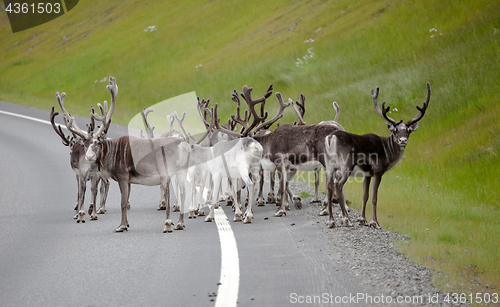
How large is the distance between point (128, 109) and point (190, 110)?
4415mm

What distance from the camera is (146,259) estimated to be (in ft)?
28.4

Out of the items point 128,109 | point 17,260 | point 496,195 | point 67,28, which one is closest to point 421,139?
point 496,195

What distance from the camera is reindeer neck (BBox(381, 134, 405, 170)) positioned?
1138 centimetres

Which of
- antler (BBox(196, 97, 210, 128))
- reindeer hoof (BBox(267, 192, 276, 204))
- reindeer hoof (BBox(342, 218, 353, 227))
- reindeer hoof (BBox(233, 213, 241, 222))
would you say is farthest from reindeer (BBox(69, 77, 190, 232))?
reindeer hoof (BBox(267, 192, 276, 204))

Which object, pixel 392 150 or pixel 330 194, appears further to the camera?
pixel 392 150

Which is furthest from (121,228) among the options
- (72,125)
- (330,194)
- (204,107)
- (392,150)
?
(392,150)

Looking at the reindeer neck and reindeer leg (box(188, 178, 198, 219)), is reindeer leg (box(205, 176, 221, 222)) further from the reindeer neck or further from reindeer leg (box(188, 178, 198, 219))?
the reindeer neck

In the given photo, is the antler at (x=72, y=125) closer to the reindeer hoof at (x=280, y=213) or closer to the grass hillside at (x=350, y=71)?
the reindeer hoof at (x=280, y=213)

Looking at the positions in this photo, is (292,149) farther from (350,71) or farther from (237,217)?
(350,71)

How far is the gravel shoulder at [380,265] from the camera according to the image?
6707 mm

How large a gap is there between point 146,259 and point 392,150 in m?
5.28

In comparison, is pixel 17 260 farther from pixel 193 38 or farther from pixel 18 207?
pixel 193 38

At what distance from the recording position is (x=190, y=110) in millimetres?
33000

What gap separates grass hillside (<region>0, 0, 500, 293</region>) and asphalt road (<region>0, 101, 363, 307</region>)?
1725 millimetres
